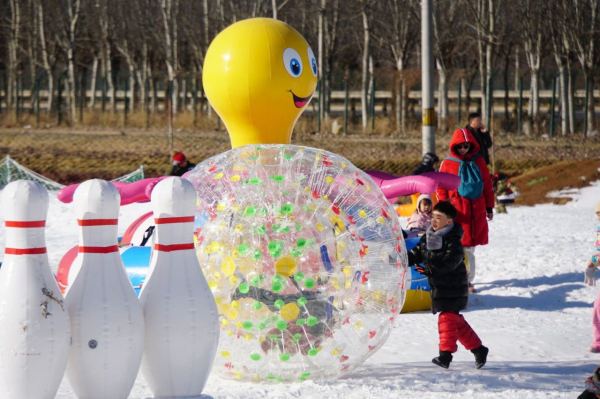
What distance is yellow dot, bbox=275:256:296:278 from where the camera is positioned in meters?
4.68

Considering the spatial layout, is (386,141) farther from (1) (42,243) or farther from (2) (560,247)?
(1) (42,243)

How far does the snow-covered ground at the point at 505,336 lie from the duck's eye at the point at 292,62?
6.92 feet

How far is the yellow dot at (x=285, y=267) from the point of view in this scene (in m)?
4.68

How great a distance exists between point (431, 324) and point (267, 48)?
250 cm

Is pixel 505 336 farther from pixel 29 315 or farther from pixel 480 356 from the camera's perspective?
pixel 29 315

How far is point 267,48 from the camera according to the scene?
21.2ft

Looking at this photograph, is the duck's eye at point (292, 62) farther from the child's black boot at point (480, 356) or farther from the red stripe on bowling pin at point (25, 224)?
the red stripe on bowling pin at point (25, 224)

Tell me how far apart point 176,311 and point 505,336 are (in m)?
3.37

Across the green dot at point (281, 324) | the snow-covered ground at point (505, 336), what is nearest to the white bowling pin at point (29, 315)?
the snow-covered ground at point (505, 336)

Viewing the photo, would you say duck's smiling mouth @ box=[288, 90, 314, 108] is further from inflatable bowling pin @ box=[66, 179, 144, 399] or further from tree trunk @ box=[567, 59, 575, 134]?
tree trunk @ box=[567, 59, 575, 134]

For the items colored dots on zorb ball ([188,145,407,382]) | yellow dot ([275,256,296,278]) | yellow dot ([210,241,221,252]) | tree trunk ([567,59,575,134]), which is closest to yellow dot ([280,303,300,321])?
colored dots on zorb ball ([188,145,407,382])

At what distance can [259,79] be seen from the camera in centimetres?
639

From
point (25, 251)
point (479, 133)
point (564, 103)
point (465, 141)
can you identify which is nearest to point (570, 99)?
point (564, 103)

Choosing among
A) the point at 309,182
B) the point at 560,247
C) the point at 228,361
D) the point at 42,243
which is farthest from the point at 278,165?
the point at 560,247
